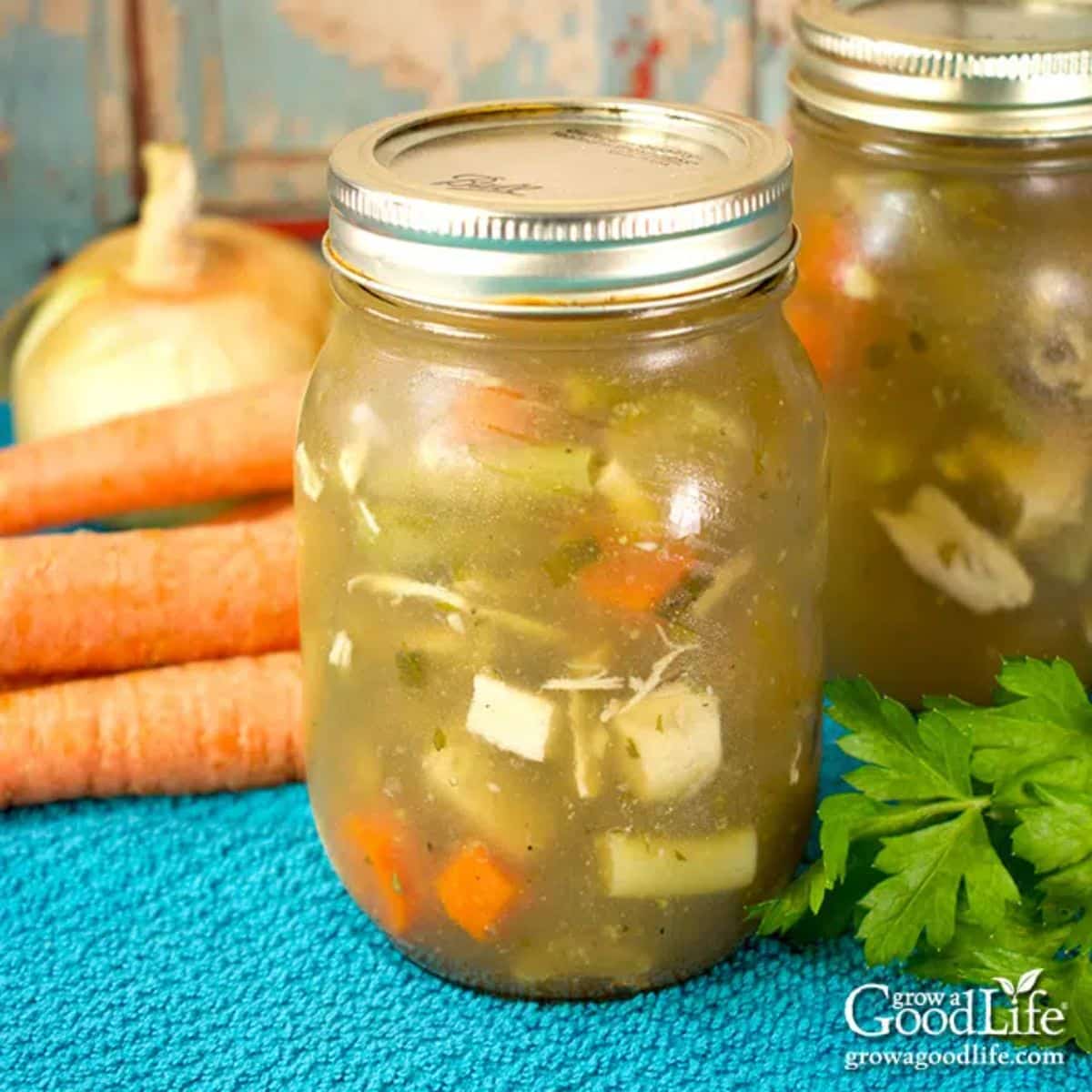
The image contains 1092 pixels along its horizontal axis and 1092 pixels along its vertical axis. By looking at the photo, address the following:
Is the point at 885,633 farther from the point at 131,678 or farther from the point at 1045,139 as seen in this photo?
the point at 131,678

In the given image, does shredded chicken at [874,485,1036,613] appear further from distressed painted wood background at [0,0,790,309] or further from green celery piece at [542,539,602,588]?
distressed painted wood background at [0,0,790,309]

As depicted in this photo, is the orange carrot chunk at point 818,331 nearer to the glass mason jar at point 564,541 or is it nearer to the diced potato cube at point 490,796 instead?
the glass mason jar at point 564,541

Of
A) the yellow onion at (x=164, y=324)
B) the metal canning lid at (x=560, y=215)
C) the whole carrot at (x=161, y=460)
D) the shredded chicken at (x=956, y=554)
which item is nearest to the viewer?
the metal canning lid at (x=560, y=215)

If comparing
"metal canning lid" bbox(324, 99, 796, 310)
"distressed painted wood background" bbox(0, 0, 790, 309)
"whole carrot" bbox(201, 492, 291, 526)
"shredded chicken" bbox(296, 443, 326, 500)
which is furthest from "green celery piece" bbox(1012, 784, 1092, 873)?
"distressed painted wood background" bbox(0, 0, 790, 309)

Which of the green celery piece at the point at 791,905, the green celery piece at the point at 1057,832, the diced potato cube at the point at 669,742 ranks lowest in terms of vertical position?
the green celery piece at the point at 791,905

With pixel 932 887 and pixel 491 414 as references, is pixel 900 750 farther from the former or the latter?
pixel 491 414

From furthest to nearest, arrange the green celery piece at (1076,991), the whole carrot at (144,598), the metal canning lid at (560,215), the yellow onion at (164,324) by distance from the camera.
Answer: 1. the yellow onion at (164,324)
2. the whole carrot at (144,598)
3. the green celery piece at (1076,991)
4. the metal canning lid at (560,215)

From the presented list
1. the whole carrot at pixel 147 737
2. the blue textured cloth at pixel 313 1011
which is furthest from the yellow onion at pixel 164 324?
the blue textured cloth at pixel 313 1011

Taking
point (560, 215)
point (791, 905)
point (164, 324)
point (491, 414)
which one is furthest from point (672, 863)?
point (164, 324)

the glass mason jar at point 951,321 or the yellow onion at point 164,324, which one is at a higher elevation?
the glass mason jar at point 951,321
